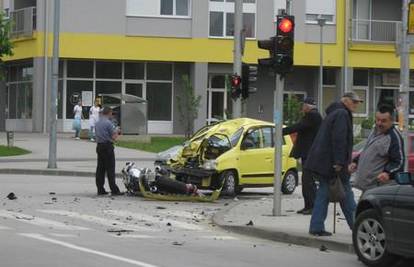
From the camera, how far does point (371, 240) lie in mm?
9367

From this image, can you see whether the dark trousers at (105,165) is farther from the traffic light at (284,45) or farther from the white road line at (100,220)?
the traffic light at (284,45)

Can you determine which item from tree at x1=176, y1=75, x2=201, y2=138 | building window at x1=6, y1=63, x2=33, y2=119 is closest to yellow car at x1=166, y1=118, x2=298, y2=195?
tree at x1=176, y1=75, x2=201, y2=138

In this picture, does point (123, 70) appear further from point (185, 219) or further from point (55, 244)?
point (55, 244)

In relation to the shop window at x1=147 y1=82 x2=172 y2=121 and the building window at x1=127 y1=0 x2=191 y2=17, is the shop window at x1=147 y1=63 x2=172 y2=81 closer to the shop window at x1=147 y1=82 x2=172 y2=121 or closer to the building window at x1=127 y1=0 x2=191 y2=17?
the shop window at x1=147 y1=82 x2=172 y2=121

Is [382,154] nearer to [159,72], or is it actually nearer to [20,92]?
[159,72]

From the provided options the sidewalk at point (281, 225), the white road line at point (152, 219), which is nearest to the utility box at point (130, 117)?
the sidewalk at point (281, 225)

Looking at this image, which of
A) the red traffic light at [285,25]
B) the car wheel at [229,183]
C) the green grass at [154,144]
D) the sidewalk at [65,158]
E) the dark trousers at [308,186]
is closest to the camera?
the dark trousers at [308,186]

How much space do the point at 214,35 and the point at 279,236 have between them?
32660 mm

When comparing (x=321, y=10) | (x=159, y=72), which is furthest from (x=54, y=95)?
(x=321, y=10)

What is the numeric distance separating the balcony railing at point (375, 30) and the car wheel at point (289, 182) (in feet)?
93.9

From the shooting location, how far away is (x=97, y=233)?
11.8 m

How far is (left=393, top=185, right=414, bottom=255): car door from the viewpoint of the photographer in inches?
339

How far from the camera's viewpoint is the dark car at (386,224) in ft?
28.5

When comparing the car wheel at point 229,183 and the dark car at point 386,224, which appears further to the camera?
the car wheel at point 229,183
